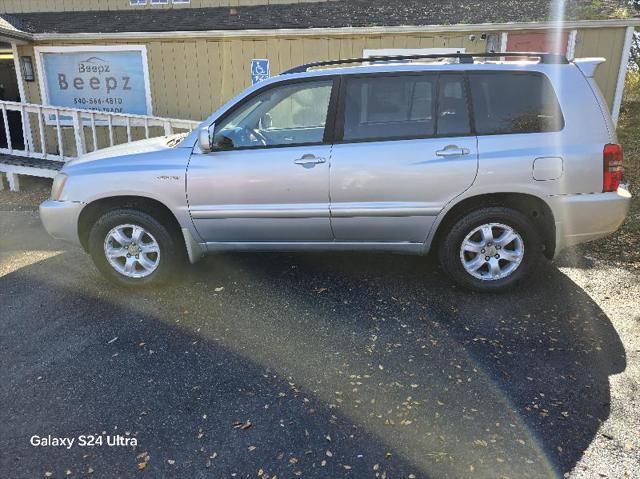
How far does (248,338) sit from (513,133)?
247cm

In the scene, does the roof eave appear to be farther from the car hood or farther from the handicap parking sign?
the car hood

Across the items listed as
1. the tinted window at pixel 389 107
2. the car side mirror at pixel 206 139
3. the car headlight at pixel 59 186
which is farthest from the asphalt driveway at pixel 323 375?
the tinted window at pixel 389 107

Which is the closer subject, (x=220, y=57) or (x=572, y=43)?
(x=572, y=43)

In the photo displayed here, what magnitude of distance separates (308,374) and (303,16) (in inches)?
318

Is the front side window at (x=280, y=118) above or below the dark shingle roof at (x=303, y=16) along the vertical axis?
below

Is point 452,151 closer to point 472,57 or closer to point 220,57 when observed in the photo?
point 472,57

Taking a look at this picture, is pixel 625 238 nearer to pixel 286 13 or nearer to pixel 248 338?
pixel 248 338

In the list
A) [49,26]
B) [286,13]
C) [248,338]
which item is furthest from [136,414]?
[49,26]

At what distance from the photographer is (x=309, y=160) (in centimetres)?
387

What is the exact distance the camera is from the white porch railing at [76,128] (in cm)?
793

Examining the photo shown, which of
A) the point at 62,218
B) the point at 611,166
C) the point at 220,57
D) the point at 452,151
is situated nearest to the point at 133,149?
the point at 62,218

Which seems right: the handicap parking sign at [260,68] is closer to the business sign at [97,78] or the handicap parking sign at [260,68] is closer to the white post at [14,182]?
the business sign at [97,78]

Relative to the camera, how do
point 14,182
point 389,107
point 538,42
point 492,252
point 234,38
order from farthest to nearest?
point 234,38 → point 538,42 → point 14,182 → point 492,252 → point 389,107

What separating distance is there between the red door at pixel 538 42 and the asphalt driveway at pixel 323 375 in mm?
5254
